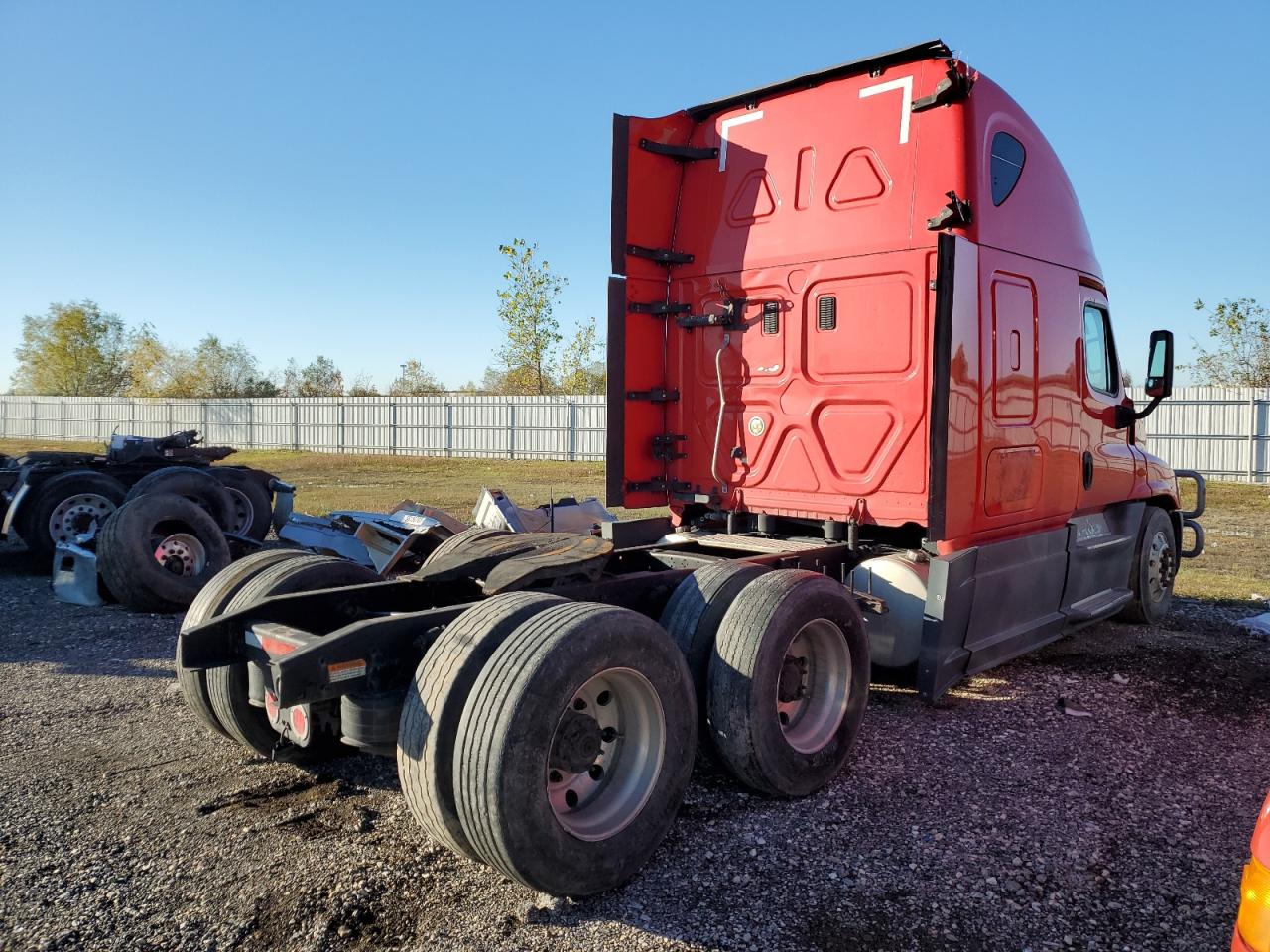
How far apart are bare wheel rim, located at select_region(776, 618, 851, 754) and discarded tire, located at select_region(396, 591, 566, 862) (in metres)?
1.59

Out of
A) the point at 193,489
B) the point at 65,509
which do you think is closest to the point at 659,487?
the point at 193,489

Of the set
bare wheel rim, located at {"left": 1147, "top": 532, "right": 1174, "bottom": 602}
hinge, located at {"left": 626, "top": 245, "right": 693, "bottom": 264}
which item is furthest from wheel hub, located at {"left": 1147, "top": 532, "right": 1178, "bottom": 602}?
hinge, located at {"left": 626, "top": 245, "right": 693, "bottom": 264}

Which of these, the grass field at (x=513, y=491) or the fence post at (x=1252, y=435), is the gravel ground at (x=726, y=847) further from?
the fence post at (x=1252, y=435)

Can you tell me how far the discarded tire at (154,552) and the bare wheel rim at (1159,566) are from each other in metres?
7.93

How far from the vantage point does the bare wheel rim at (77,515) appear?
9484 millimetres

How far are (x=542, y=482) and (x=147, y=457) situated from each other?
12.3 metres

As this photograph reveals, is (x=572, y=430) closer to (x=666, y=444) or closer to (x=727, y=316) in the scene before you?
(x=666, y=444)

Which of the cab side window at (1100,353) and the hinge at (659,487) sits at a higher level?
the cab side window at (1100,353)

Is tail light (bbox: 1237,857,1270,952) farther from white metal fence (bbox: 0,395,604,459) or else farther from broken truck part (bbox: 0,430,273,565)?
white metal fence (bbox: 0,395,604,459)

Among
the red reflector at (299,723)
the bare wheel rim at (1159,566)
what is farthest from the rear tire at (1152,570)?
the red reflector at (299,723)

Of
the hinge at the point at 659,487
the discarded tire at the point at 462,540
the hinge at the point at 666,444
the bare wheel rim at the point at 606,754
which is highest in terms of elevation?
the hinge at the point at 666,444

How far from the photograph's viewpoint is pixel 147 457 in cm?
1060

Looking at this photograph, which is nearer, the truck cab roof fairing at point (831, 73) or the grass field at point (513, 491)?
the truck cab roof fairing at point (831, 73)

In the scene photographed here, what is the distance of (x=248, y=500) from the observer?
35.2 ft
